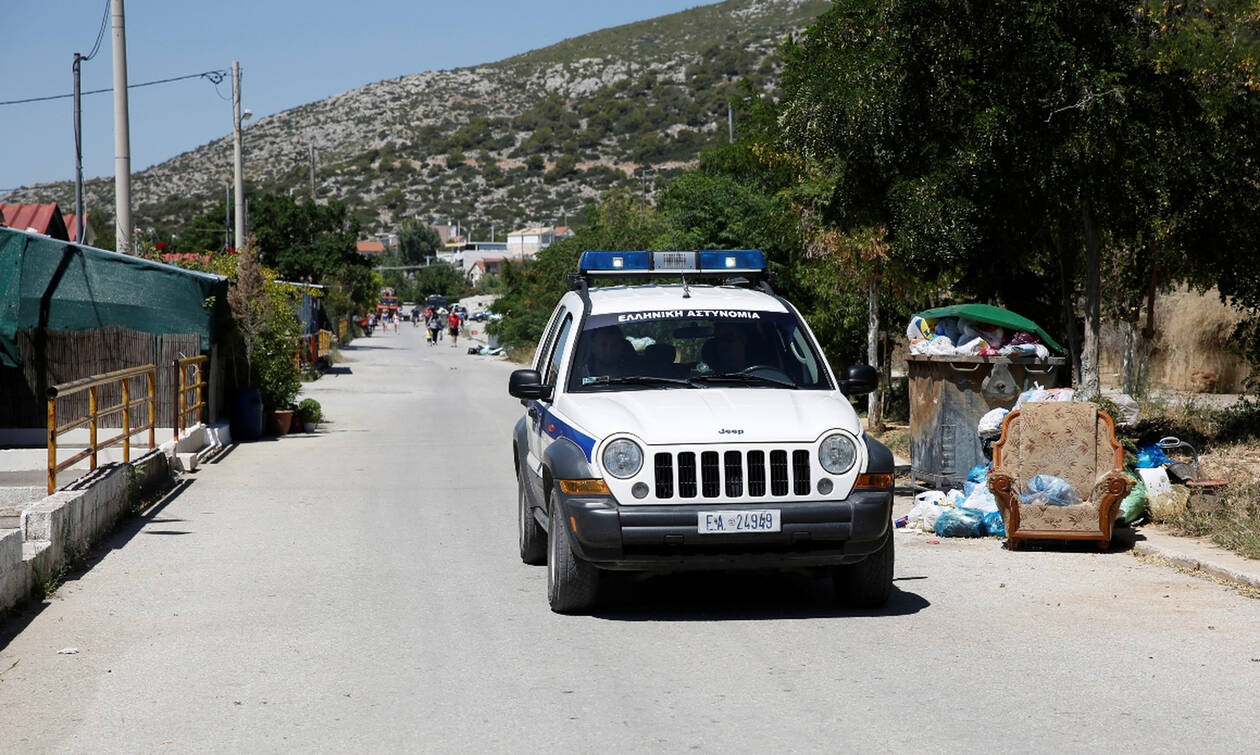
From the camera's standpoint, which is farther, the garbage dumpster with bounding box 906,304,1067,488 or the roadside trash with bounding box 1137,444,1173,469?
the garbage dumpster with bounding box 906,304,1067,488

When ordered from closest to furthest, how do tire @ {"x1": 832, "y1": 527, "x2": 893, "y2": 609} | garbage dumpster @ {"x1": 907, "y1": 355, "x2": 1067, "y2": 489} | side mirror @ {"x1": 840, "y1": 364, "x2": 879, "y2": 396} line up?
tire @ {"x1": 832, "y1": 527, "x2": 893, "y2": 609} < side mirror @ {"x1": 840, "y1": 364, "x2": 879, "y2": 396} < garbage dumpster @ {"x1": 907, "y1": 355, "x2": 1067, "y2": 489}

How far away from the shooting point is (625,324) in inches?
359

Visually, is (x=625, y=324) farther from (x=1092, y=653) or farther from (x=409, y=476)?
(x=409, y=476)

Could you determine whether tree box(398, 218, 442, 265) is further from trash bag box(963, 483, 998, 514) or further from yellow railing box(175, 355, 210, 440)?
trash bag box(963, 483, 998, 514)

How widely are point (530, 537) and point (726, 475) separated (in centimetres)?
261

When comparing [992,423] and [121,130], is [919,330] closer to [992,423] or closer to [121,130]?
[992,423]

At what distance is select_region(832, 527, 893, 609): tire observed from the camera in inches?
323

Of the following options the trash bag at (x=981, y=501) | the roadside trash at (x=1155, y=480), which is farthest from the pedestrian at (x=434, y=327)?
the roadside trash at (x=1155, y=480)

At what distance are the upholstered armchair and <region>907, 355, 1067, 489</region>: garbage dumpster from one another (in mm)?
2176

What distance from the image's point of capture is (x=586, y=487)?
7.82m

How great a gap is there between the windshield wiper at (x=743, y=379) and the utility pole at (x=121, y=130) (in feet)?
50.8

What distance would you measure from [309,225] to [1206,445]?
58350mm

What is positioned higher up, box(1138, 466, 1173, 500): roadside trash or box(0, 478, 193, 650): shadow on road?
box(1138, 466, 1173, 500): roadside trash

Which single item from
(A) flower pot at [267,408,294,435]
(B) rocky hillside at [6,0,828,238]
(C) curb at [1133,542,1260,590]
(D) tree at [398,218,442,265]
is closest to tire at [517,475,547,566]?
(C) curb at [1133,542,1260,590]
